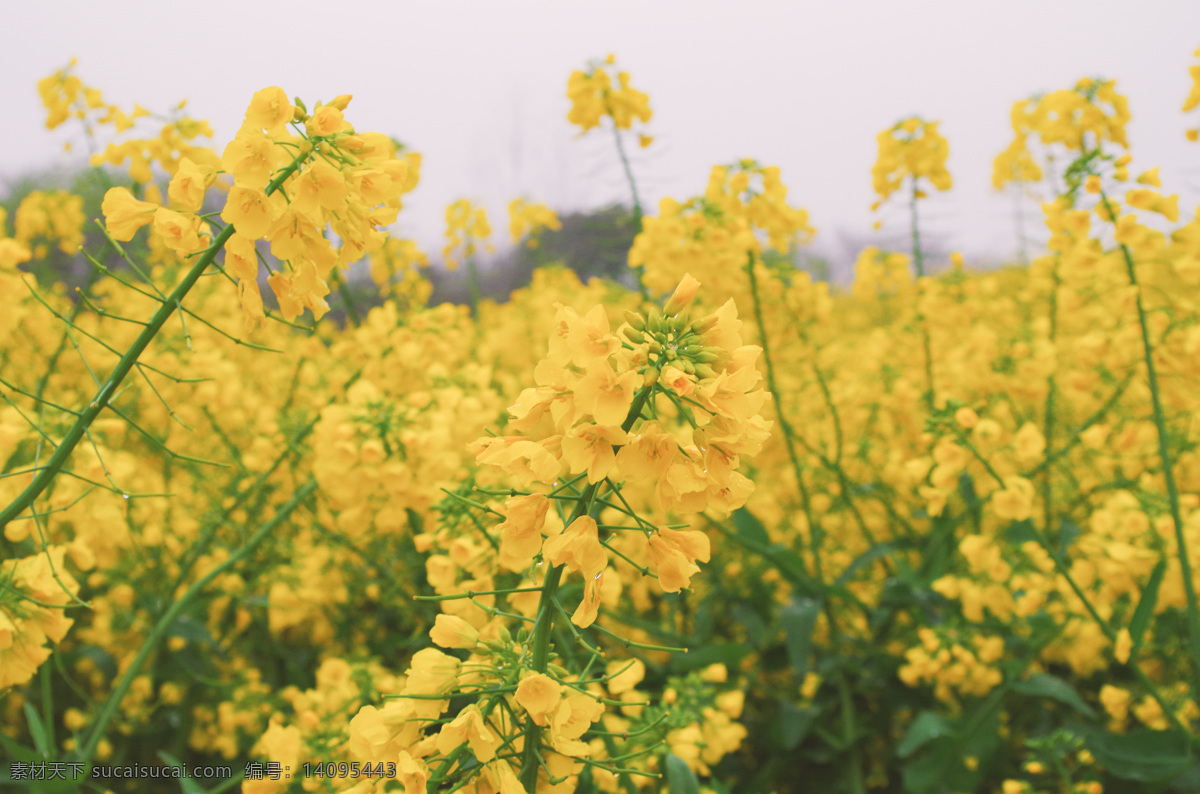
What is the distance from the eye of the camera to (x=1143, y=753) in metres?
1.62

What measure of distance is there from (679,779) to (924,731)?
3.63 ft

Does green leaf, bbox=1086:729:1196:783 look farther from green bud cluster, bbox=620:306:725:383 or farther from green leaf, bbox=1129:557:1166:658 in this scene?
green bud cluster, bbox=620:306:725:383

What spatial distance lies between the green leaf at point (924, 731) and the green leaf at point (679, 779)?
99 centimetres

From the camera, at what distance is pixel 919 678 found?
2033 millimetres

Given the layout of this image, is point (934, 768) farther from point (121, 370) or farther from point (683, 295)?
point (121, 370)

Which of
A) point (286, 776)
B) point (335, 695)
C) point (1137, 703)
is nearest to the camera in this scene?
point (286, 776)

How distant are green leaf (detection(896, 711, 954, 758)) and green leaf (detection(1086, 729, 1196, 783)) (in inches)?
Result: 12.6

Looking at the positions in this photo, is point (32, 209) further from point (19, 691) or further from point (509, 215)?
point (509, 215)

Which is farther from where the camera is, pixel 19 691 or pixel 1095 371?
pixel 1095 371

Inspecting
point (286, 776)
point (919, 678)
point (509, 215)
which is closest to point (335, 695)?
point (286, 776)

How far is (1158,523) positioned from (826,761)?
112 centimetres

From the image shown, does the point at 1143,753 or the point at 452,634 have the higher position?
the point at 452,634

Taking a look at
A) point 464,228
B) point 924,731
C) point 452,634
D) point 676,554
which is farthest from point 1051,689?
point 464,228

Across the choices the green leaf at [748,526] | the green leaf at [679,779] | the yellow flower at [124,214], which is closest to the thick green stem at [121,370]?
the yellow flower at [124,214]
